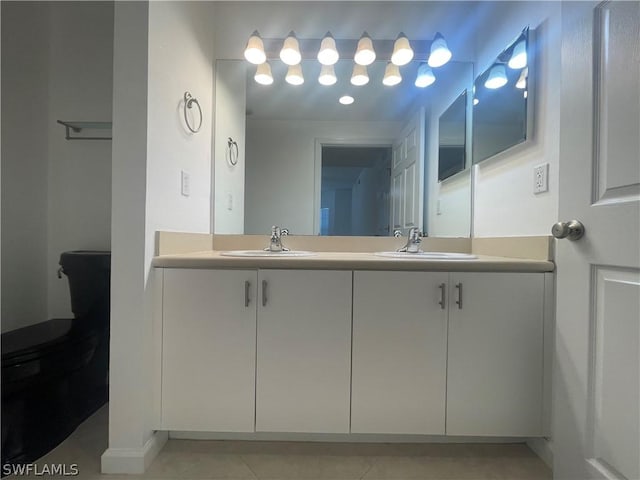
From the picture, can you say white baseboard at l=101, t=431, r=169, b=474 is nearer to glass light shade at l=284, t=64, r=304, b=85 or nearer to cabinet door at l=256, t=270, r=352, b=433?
cabinet door at l=256, t=270, r=352, b=433

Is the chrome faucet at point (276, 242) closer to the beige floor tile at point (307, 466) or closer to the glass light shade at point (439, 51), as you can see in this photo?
the beige floor tile at point (307, 466)

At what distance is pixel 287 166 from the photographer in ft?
5.85

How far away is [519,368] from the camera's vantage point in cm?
116

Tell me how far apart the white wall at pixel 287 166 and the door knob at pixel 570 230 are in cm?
108

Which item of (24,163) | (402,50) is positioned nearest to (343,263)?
(402,50)

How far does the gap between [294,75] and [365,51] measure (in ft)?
1.40

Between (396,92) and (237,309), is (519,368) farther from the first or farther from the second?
(396,92)

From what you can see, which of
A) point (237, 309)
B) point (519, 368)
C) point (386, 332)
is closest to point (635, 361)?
point (519, 368)

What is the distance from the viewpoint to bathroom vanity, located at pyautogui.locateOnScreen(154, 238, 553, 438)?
45.6 inches

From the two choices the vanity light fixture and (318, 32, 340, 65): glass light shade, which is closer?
the vanity light fixture

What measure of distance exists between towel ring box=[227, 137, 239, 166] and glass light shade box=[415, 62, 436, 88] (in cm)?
114

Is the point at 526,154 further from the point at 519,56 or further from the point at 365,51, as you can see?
the point at 365,51

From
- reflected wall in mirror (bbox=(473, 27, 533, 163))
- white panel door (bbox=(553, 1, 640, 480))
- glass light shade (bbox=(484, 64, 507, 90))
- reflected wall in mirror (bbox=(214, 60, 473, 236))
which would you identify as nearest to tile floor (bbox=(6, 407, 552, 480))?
white panel door (bbox=(553, 1, 640, 480))

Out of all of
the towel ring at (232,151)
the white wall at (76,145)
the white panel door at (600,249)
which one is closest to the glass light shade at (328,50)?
the towel ring at (232,151)
